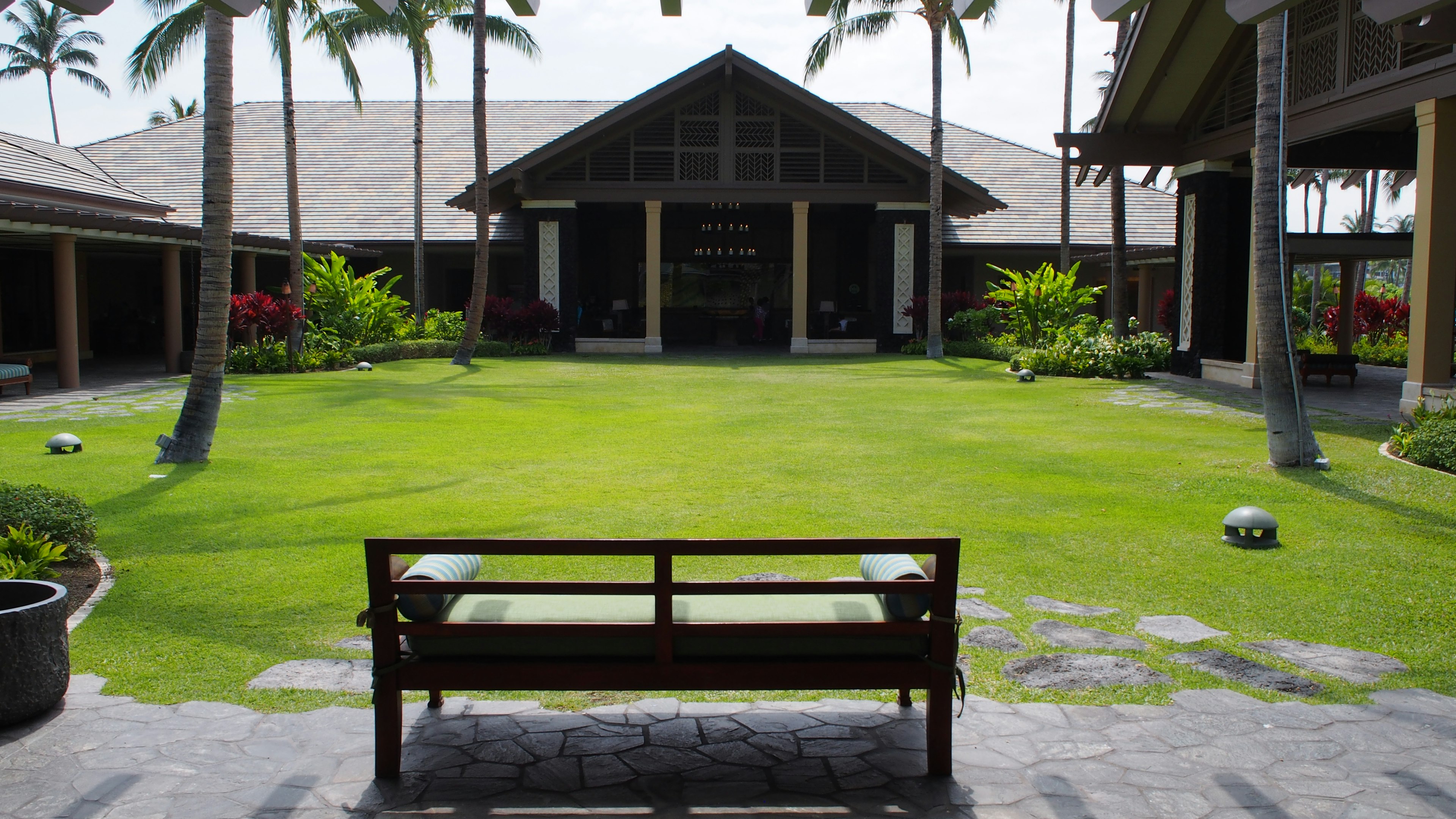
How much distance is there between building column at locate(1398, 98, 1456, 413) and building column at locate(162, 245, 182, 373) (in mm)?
19667

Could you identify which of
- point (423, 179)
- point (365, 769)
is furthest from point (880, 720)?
point (423, 179)

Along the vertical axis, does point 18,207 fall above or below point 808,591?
above

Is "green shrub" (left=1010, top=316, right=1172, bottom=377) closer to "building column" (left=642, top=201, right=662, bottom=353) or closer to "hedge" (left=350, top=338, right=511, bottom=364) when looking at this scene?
"building column" (left=642, top=201, right=662, bottom=353)

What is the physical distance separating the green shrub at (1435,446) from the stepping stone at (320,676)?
8.90m

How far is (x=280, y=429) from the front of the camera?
40.3ft

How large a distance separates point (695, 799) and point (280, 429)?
10.1 meters

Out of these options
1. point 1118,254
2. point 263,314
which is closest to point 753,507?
point 263,314

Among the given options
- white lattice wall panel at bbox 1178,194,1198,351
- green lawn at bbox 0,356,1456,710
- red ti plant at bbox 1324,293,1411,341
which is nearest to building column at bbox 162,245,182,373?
green lawn at bbox 0,356,1456,710

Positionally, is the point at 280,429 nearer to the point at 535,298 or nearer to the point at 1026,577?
the point at 1026,577

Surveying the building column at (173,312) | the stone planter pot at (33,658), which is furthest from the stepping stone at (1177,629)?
the building column at (173,312)

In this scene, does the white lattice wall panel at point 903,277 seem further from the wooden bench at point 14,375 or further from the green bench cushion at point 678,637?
the green bench cushion at point 678,637

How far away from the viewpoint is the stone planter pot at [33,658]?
13.4ft

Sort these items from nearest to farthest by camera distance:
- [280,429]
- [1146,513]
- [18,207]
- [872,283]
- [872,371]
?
[1146,513] → [280,429] → [18,207] → [872,371] → [872,283]

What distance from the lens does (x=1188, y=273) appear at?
18094mm
